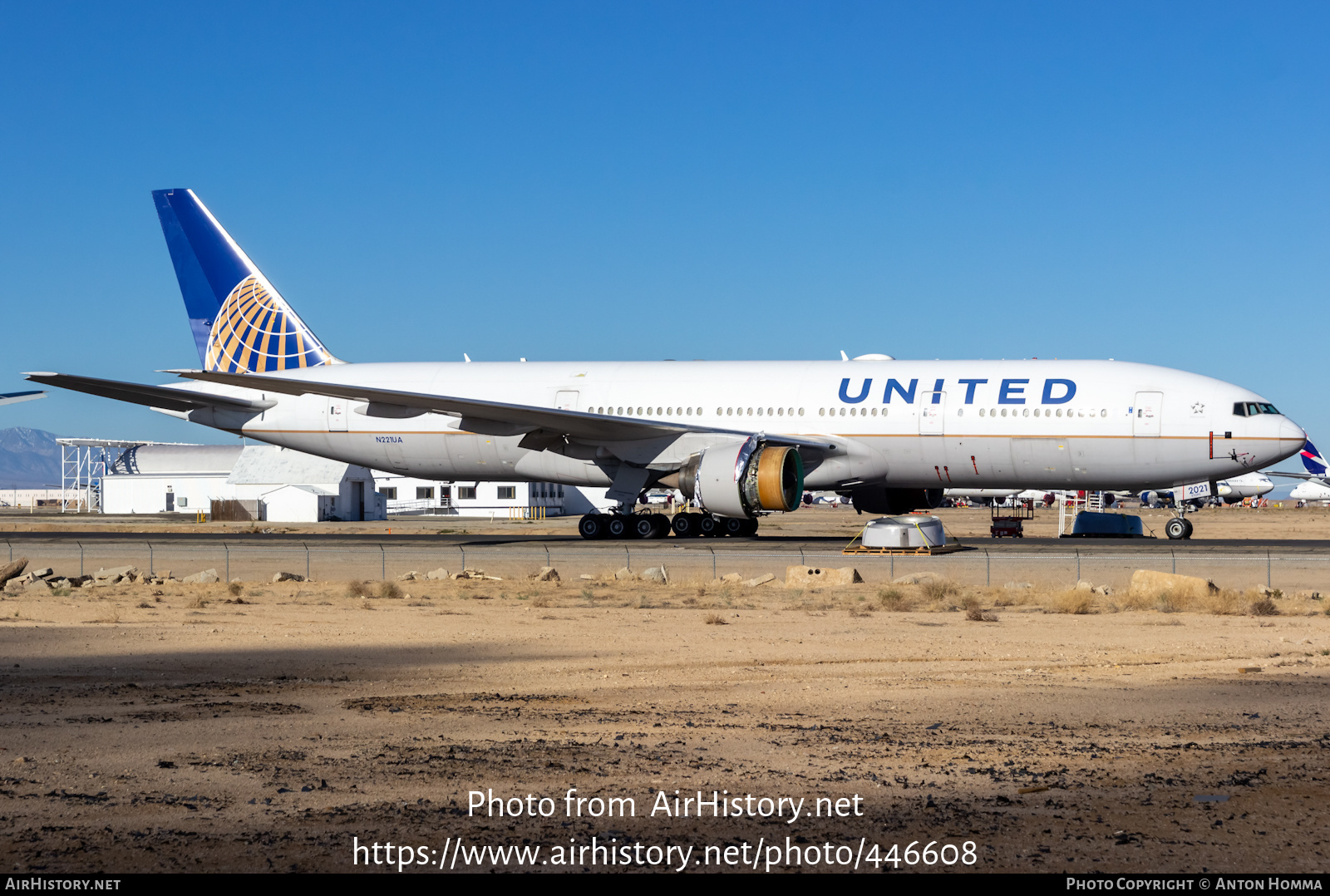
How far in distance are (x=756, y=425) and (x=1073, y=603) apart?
13386 mm

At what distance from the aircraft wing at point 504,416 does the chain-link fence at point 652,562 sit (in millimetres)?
3107

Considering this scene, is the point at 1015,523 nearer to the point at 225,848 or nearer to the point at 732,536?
the point at 732,536

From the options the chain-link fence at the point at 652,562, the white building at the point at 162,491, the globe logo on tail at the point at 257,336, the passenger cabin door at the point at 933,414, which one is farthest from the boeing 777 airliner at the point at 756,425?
the white building at the point at 162,491

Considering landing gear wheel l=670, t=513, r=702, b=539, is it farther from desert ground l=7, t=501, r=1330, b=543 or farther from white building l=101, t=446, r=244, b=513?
white building l=101, t=446, r=244, b=513

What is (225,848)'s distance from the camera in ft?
19.3

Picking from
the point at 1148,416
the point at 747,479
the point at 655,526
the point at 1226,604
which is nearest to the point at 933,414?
the point at 1148,416

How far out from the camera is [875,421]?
29.9m

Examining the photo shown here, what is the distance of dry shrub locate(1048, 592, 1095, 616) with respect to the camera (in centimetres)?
1855

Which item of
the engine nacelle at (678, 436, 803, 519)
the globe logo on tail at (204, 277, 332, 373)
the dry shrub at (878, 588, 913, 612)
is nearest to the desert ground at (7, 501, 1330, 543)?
the globe logo on tail at (204, 277, 332, 373)

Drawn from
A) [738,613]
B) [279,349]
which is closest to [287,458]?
[279,349]

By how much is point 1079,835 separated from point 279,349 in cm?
3499

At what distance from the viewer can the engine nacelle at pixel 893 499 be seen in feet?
106

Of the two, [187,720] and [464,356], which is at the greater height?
[464,356]

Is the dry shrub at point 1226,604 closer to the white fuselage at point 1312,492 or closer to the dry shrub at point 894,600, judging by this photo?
the dry shrub at point 894,600
